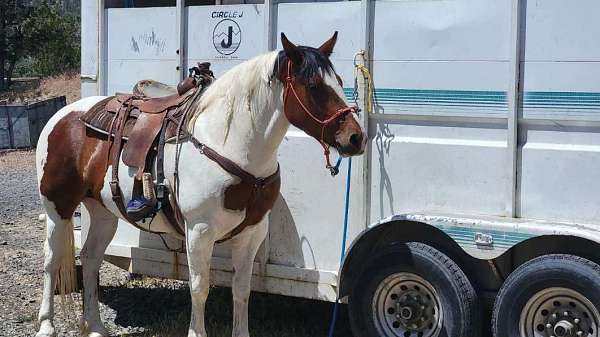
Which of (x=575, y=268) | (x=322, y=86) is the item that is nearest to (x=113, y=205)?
(x=322, y=86)

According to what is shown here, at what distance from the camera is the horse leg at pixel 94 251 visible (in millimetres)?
6184

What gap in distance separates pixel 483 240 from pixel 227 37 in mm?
2345

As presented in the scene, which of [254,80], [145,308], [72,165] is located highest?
[254,80]

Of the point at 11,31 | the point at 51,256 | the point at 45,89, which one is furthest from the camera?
the point at 11,31

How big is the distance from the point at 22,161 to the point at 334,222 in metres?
13.4

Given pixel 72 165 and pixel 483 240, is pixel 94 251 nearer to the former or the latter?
pixel 72 165

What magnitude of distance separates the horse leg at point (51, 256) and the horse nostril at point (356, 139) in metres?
2.54

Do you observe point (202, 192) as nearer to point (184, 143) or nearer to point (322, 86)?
point (184, 143)

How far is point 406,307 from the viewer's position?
5125 mm

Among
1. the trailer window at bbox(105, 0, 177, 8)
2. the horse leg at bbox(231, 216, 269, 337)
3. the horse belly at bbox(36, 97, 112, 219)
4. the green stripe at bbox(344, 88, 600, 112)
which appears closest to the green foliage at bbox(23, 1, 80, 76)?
the trailer window at bbox(105, 0, 177, 8)

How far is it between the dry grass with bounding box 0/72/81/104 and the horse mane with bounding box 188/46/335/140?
86.7ft

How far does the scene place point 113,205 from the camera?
5.66m

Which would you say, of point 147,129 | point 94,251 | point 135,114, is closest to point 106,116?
point 135,114

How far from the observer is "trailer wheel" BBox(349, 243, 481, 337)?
486 centimetres
